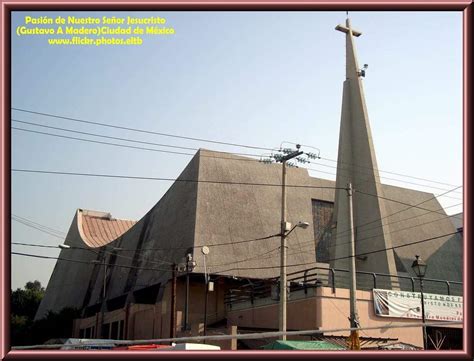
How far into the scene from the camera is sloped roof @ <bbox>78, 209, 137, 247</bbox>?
6662 cm

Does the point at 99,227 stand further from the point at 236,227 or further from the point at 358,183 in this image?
the point at 358,183

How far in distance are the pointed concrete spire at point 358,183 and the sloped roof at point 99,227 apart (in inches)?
1342

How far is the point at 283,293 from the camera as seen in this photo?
2339cm

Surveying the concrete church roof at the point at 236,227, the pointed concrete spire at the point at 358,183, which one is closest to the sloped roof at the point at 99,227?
the concrete church roof at the point at 236,227

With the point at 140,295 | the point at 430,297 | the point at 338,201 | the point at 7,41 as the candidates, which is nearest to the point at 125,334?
the point at 140,295

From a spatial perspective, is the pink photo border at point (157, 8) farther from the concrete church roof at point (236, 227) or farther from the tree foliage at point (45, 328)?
the tree foliage at point (45, 328)

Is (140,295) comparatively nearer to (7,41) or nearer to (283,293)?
(283,293)

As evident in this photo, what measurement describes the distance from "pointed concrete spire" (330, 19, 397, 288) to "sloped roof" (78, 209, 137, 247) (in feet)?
112

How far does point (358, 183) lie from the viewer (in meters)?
39.2

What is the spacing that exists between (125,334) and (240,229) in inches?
431

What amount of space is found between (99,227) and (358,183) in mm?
40434

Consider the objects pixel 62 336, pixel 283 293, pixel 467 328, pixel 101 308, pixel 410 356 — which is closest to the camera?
pixel 410 356

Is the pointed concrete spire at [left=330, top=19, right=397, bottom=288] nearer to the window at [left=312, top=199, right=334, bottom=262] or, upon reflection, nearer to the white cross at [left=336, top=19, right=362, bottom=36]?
the white cross at [left=336, top=19, right=362, bottom=36]

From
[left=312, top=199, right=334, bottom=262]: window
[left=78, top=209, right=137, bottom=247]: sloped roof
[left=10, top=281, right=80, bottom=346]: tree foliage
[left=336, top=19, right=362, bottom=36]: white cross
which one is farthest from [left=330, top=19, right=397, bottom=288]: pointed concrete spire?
[left=78, top=209, right=137, bottom=247]: sloped roof
